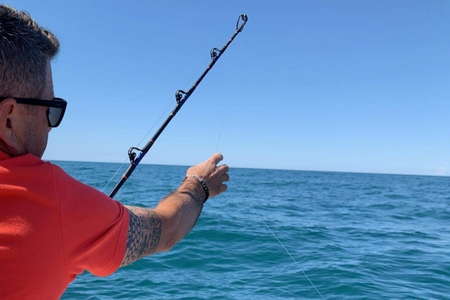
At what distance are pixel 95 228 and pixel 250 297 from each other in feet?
16.8

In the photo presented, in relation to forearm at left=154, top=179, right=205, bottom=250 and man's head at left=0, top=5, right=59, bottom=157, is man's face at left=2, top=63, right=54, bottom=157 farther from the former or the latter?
forearm at left=154, top=179, right=205, bottom=250

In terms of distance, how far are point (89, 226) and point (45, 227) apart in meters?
0.12

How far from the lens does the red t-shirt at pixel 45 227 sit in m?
1.03

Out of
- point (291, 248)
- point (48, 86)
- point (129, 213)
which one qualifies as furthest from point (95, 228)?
point (291, 248)

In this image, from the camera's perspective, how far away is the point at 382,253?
879 centimetres

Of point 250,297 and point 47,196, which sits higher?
point 47,196

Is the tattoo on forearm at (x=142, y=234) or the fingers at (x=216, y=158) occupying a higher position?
the fingers at (x=216, y=158)

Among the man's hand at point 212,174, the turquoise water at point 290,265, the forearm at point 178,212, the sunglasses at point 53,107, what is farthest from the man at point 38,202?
the turquoise water at point 290,265

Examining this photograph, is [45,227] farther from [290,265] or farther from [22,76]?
[290,265]

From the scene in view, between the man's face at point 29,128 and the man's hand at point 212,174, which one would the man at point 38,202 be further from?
the man's hand at point 212,174

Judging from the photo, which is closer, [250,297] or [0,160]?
[0,160]

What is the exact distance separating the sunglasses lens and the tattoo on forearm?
382 mm

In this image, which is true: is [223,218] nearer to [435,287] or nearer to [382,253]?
[382,253]

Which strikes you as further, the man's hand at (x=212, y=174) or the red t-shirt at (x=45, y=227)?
the man's hand at (x=212, y=174)
